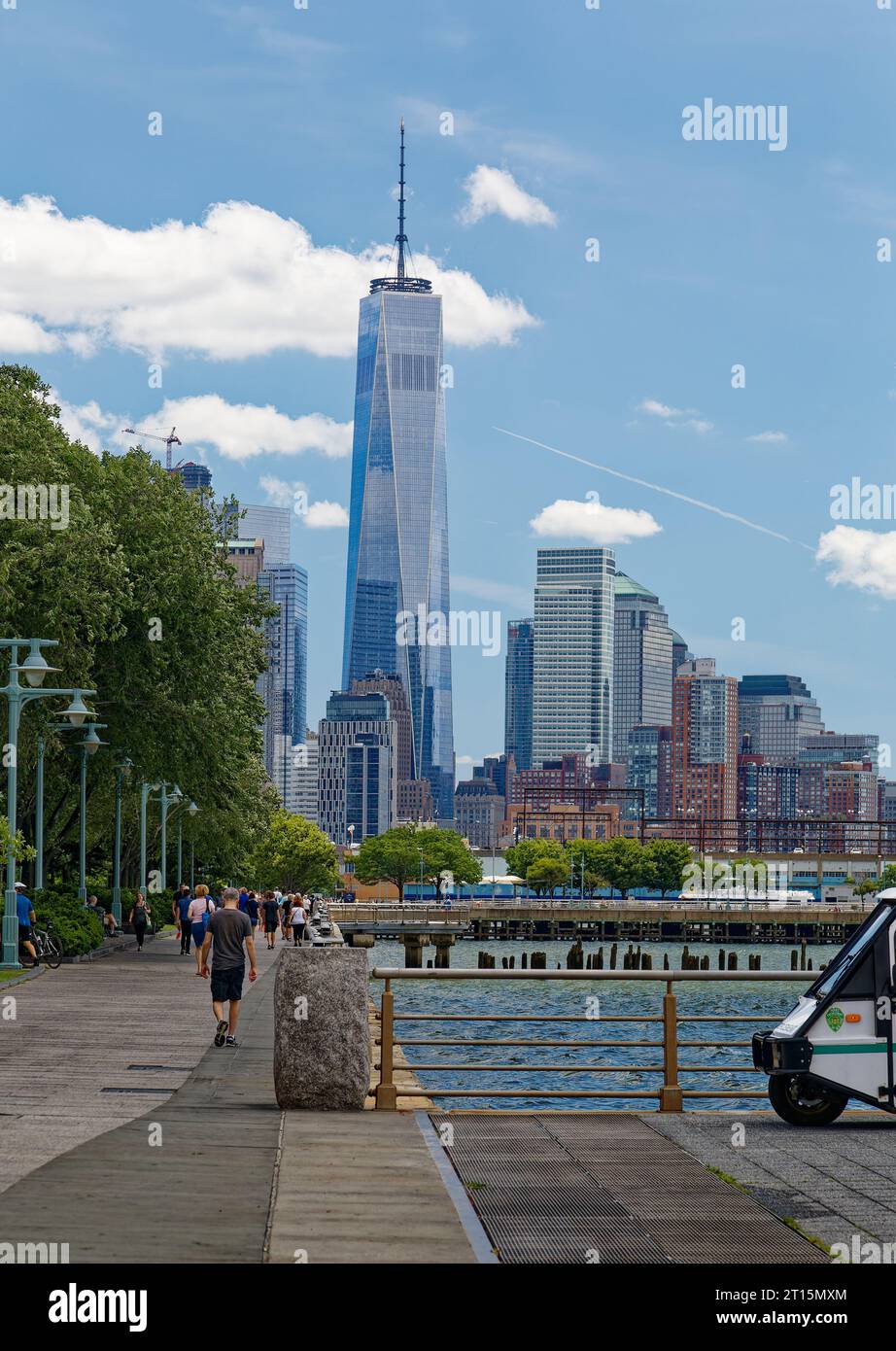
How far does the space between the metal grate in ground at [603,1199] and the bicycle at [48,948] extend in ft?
86.0

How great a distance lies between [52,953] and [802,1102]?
28.2 m

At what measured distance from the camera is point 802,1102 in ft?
49.4

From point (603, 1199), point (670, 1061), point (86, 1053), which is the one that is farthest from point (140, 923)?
point (603, 1199)

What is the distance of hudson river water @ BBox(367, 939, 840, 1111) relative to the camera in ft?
110

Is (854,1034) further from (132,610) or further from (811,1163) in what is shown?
(132,610)

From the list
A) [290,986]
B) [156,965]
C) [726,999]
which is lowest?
[726,999]

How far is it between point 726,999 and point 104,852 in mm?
27835

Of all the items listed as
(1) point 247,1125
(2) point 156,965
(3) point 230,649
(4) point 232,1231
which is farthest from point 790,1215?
(3) point 230,649

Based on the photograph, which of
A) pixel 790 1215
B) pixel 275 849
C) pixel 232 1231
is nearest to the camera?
pixel 232 1231

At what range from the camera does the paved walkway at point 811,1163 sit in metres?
10.9

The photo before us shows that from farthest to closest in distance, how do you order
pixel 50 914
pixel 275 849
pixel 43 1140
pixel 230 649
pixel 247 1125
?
pixel 275 849, pixel 230 649, pixel 50 914, pixel 247 1125, pixel 43 1140
